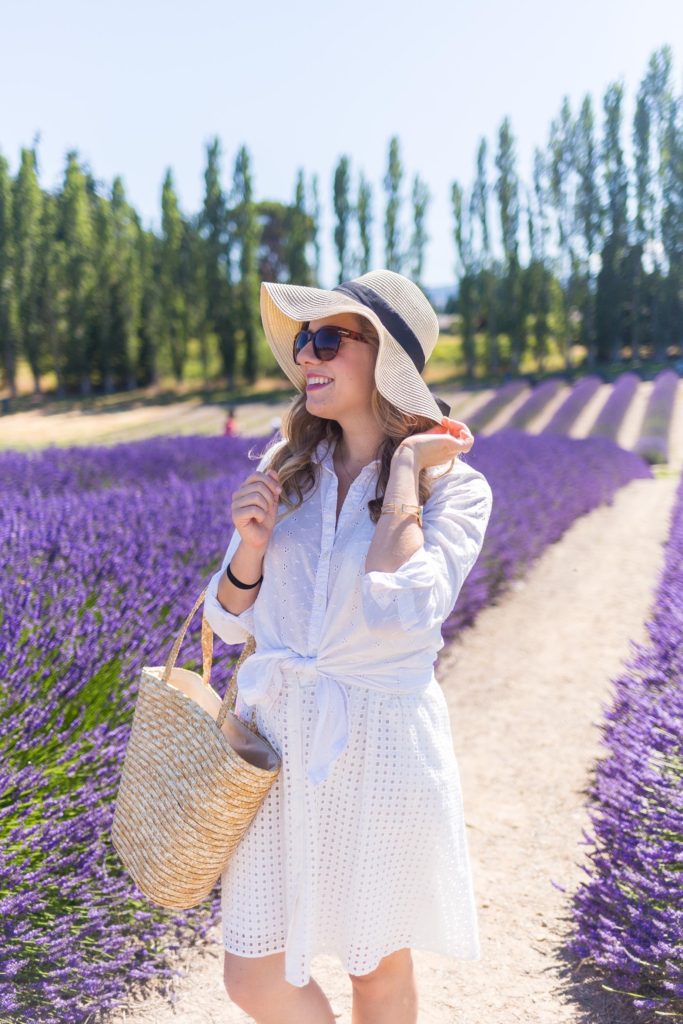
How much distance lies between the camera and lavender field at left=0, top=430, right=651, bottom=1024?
2.01 m

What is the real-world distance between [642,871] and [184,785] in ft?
5.02

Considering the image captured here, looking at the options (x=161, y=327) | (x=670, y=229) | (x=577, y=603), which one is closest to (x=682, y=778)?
(x=577, y=603)

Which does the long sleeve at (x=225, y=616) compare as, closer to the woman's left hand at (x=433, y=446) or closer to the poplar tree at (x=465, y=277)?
the woman's left hand at (x=433, y=446)

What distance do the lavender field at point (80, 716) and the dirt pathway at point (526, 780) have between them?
18 cm

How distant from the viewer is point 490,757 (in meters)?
3.96

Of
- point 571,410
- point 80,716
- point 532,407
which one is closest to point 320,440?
point 80,716

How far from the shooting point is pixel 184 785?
152 centimetres

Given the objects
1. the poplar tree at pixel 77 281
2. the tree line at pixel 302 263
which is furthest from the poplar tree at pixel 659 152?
the poplar tree at pixel 77 281

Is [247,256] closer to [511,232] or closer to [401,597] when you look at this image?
[511,232]

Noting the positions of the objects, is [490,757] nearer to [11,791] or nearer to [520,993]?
[520,993]

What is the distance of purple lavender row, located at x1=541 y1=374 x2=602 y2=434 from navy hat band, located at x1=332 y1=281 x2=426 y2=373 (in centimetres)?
1697

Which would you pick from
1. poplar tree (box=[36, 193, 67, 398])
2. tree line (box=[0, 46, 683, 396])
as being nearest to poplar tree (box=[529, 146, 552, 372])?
Answer: tree line (box=[0, 46, 683, 396])

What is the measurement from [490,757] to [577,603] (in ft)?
9.39

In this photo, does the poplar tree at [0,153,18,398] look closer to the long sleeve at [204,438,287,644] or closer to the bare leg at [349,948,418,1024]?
the long sleeve at [204,438,287,644]
